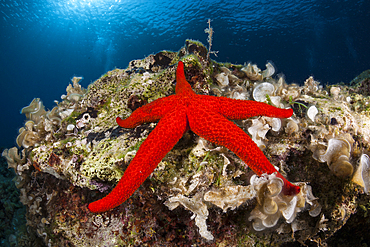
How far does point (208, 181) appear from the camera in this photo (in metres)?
2.28

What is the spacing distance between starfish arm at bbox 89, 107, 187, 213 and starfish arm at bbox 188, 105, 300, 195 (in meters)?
0.32

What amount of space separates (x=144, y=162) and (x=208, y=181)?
3.02 feet

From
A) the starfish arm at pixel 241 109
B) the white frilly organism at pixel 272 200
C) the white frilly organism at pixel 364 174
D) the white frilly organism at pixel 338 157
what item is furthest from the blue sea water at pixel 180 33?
the white frilly organism at pixel 272 200

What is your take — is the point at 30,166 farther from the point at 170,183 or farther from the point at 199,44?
the point at 199,44

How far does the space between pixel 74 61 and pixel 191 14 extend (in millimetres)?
49973

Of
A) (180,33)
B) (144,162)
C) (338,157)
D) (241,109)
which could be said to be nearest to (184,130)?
(144,162)

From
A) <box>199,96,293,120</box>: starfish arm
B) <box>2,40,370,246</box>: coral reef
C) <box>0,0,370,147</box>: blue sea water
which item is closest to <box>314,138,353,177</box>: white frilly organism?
<box>2,40,370,246</box>: coral reef

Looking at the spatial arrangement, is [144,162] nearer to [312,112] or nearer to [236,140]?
[236,140]

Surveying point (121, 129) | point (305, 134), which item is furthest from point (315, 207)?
point (121, 129)

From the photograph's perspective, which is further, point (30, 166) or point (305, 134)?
point (30, 166)

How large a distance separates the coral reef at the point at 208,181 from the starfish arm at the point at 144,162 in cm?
41

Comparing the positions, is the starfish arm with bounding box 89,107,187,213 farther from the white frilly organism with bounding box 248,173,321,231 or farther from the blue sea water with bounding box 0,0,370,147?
the blue sea water with bounding box 0,0,370,147

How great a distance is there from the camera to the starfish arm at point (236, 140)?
6.62ft

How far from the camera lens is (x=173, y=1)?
1405 inches
